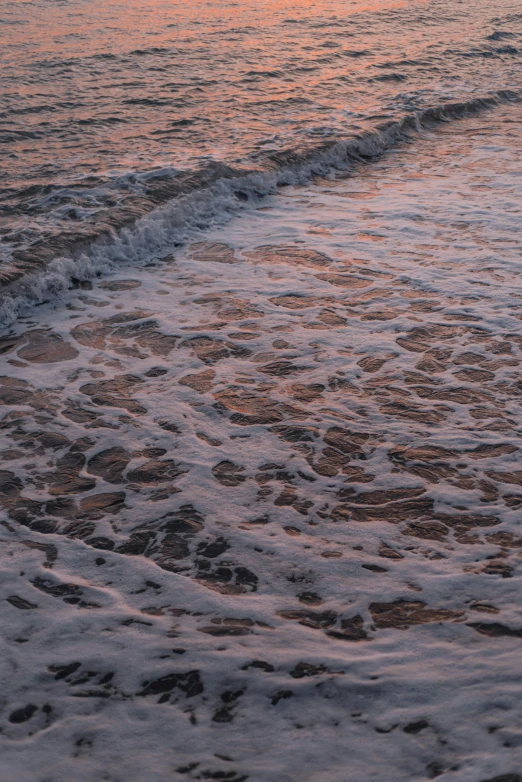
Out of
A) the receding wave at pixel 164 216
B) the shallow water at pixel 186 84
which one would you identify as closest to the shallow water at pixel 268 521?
the receding wave at pixel 164 216

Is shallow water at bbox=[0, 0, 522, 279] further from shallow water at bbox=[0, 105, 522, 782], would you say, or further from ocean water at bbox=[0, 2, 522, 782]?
shallow water at bbox=[0, 105, 522, 782]

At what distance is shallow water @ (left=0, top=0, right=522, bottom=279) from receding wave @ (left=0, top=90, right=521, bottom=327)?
80 mm

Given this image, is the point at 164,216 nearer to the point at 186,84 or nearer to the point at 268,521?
the point at 268,521

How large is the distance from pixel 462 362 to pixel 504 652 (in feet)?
8.91

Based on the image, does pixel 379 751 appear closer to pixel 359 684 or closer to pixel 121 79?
pixel 359 684

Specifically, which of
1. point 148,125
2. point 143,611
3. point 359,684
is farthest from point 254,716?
point 148,125

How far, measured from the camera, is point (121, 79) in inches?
522

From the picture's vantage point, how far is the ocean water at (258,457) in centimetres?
294

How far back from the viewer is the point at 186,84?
1315 cm

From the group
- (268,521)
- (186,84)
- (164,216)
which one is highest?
(186,84)

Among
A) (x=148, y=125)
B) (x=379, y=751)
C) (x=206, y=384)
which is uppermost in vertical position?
(x=148, y=125)

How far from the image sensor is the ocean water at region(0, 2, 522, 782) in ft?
9.64

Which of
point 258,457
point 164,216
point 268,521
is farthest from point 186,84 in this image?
point 268,521

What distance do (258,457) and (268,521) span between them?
1.96 ft
